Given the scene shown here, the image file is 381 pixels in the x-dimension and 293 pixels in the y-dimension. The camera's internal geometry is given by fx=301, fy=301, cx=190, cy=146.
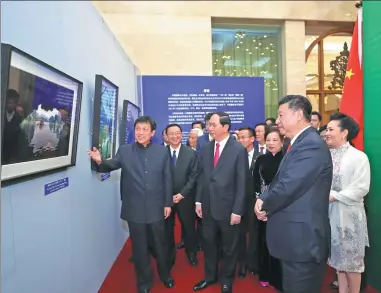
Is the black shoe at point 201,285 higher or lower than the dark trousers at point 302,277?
lower

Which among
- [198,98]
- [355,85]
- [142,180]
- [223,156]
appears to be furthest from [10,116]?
[198,98]

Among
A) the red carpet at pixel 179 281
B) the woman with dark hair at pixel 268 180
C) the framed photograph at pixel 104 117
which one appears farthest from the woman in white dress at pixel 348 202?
the framed photograph at pixel 104 117

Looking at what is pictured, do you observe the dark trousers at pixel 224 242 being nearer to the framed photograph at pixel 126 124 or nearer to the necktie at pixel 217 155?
the necktie at pixel 217 155

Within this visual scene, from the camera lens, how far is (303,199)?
5.06ft

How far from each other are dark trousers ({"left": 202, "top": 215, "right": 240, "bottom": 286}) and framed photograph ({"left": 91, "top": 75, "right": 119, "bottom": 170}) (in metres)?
1.06

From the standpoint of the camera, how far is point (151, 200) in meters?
2.38

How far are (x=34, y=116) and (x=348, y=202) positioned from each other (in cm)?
198

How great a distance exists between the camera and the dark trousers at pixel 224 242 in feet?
7.97

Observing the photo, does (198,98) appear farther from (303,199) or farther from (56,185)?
(303,199)

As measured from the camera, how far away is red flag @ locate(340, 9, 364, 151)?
2.82 metres

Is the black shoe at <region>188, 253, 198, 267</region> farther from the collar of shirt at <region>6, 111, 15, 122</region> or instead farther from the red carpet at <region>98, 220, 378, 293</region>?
the collar of shirt at <region>6, 111, 15, 122</region>

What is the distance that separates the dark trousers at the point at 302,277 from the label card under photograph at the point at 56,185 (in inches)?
53.2

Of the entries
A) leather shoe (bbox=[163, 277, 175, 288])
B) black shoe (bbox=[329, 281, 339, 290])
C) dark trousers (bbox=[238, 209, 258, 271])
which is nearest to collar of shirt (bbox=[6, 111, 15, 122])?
leather shoe (bbox=[163, 277, 175, 288])

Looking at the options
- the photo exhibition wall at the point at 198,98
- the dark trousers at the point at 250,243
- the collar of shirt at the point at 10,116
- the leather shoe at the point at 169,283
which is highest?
the photo exhibition wall at the point at 198,98
